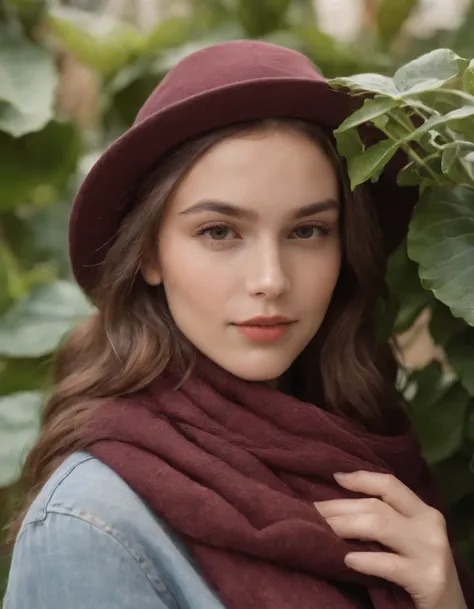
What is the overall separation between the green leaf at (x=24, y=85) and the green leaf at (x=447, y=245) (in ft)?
2.35

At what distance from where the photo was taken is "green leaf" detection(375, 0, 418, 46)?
1.57 metres

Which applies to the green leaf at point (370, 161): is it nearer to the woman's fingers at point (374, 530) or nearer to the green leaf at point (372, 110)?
the green leaf at point (372, 110)

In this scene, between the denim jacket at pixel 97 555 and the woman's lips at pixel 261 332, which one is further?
the woman's lips at pixel 261 332

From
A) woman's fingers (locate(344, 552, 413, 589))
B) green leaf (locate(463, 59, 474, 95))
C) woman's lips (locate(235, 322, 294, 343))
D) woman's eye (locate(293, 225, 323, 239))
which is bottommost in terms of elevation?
woman's fingers (locate(344, 552, 413, 589))

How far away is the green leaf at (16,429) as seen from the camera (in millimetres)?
1194

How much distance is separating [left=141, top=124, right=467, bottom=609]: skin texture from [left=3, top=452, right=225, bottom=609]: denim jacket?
0.63 ft

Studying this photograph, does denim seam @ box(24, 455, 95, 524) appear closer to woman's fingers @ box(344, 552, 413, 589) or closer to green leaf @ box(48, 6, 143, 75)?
woman's fingers @ box(344, 552, 413, 589)

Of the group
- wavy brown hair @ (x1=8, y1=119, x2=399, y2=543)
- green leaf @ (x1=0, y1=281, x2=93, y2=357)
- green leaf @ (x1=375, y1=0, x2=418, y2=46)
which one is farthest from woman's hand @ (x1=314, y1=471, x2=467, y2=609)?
green leaf @ (x1=375, y1=0, x2=418, y2=46)

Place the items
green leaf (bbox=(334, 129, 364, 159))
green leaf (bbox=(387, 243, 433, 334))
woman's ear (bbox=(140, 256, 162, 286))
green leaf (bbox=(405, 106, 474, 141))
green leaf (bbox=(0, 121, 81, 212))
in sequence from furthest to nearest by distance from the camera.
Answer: green leaf (bbox=(0, 121, 81, 212))
green leaf (bbox=(387, 243, 433, 334))
woman's ear (bbox=(140, 256, 162, 286))
green leaf (bbox=(334, 129, 364, 159))
green leaf (bbox=(405, 106, 474, 141))

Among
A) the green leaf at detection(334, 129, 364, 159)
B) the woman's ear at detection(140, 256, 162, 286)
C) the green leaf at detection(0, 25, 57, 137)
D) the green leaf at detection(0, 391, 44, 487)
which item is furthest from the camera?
the green leaf at detection(0, 25, 57, 137)

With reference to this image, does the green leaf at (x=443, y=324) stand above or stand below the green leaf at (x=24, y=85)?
below

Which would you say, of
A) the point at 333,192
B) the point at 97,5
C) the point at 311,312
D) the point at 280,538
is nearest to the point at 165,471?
the point at 280,538

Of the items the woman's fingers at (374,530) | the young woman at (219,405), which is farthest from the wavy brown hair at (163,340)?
the woman's fingers at (374,530)

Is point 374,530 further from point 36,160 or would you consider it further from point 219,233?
point 36,160
